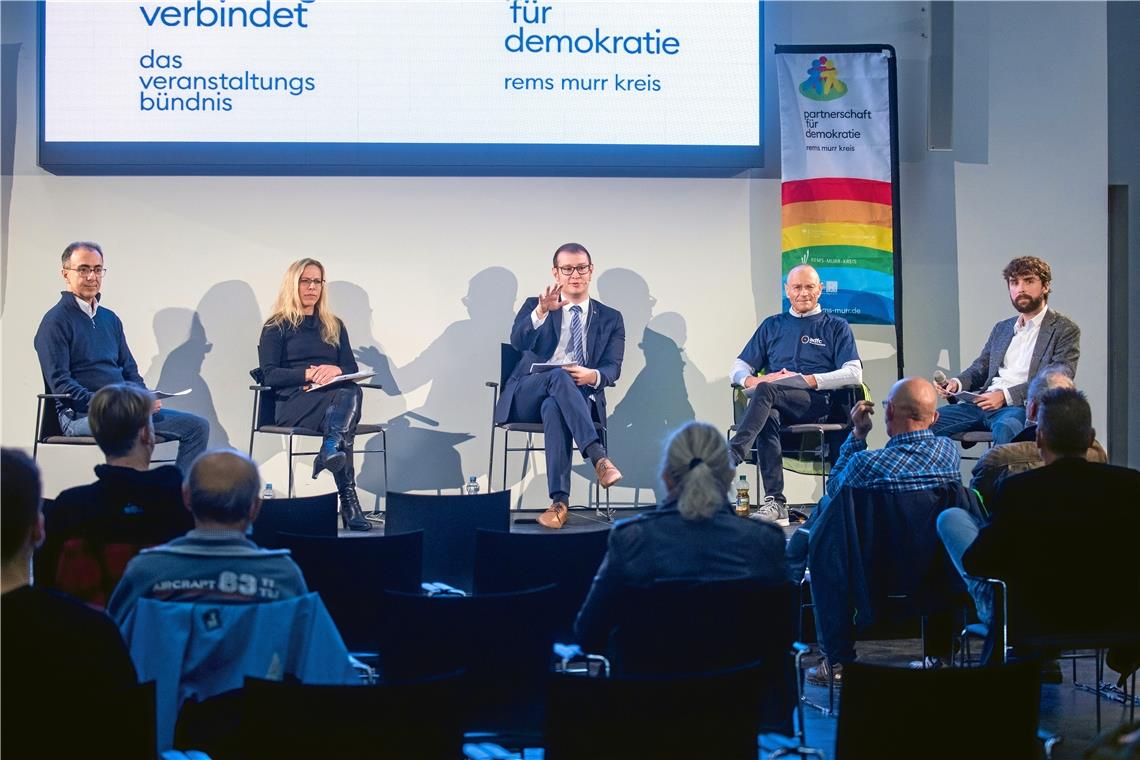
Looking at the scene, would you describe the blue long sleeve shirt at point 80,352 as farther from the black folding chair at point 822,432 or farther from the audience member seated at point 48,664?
the audience member seated at point 48,664

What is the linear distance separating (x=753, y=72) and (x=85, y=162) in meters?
3.71

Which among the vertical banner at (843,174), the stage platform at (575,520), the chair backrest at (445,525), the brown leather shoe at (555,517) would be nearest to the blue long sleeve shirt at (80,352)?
the stage platform at (575,520)

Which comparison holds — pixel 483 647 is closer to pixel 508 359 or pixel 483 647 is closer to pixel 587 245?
pixel 508 359

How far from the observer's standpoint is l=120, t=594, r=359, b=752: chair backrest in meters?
2.18

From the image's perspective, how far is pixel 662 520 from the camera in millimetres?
2572

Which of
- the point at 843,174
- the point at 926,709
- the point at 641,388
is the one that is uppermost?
the point at 843,174

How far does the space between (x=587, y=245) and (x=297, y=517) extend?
11.1 feet

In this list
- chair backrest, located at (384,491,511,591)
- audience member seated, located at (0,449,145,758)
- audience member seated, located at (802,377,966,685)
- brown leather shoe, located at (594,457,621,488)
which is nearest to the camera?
audience member seated, located at (0,449,145,758)

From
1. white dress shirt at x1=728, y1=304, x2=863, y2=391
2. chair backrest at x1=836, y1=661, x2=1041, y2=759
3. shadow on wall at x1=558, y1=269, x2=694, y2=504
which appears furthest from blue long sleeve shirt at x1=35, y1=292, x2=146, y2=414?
chair backrest at x1=836, y1=661, x2=1041, y2=759

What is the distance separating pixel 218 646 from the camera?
2.20 m

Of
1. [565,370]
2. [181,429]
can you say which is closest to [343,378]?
[181,429]

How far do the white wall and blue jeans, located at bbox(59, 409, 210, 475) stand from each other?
0.82 meters

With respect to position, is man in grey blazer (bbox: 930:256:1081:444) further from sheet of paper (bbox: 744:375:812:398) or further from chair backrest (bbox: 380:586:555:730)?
chair backrest (bbox: 380:586:555:730)

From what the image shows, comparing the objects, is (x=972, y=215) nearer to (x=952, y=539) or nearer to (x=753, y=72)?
(x=753, y=72)
